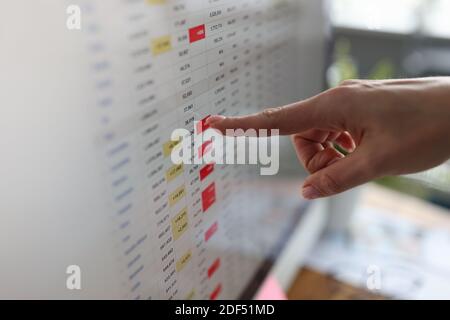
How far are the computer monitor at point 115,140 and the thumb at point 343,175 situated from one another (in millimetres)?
119

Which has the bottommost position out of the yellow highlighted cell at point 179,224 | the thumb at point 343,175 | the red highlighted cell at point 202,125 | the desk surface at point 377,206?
the desk surface at point 377,206

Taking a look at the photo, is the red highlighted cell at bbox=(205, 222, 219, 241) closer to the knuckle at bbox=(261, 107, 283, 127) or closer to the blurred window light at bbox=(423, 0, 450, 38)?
the knuckle at bbox=(261, 107, 283, 127)

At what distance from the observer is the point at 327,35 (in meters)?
0.78

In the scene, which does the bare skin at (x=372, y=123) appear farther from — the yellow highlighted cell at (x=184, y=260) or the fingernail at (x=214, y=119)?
the yellow highlighted cell at (x=184, y=260)

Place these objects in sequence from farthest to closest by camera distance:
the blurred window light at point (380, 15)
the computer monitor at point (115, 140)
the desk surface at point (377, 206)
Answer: the blurred window light at point (380, 15) → the desk surface at point (377, 206) → the computer monitor at point (115, 140)

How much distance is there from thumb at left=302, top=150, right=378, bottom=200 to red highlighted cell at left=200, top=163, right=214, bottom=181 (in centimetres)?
11

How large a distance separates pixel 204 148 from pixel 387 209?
660mm

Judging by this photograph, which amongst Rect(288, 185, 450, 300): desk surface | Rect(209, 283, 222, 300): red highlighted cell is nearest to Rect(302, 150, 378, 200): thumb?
Rect(209, 283, 222, 300): red highlighted cell

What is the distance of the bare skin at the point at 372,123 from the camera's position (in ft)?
1.26

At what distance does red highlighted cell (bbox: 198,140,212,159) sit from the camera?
440 mm

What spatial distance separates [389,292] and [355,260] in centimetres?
12

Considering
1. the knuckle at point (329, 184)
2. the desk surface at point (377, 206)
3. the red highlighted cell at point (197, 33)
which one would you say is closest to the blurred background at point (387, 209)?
the desk surface at point (377, 206)

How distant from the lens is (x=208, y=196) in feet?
1.57
